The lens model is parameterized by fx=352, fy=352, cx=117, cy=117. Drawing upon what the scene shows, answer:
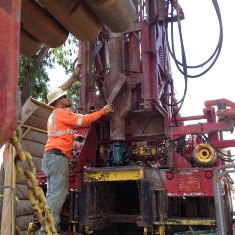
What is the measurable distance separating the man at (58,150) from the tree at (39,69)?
532 centimetres

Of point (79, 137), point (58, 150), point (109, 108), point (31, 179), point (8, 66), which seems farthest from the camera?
point (79, 137)

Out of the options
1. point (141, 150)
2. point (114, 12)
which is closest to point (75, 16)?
point (114, 12)

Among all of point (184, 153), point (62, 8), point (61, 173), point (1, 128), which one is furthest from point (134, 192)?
point (1, 128)

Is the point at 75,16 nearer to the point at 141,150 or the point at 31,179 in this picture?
the point at 31,179

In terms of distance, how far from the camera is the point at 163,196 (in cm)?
408

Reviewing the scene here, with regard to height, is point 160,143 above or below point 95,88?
below

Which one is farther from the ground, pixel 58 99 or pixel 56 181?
pixel 58 99

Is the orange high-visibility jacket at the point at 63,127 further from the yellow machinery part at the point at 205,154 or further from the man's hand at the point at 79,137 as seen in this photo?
the yellow machinery part at the point at 205,154

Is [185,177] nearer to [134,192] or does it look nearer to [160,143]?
[134,192]

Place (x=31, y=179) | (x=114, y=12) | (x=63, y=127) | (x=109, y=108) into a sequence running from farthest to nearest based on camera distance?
(x=109, y=108), (x=63, y=127), (x=114, y=12), (x=31, y=179)

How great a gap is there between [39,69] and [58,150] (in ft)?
26.0

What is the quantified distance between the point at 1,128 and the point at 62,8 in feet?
3.35

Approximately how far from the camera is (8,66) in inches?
43.0

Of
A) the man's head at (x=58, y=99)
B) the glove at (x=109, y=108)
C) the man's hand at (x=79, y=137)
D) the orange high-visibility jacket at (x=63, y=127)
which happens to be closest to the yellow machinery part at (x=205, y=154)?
the glove at (x=109, y=108)
